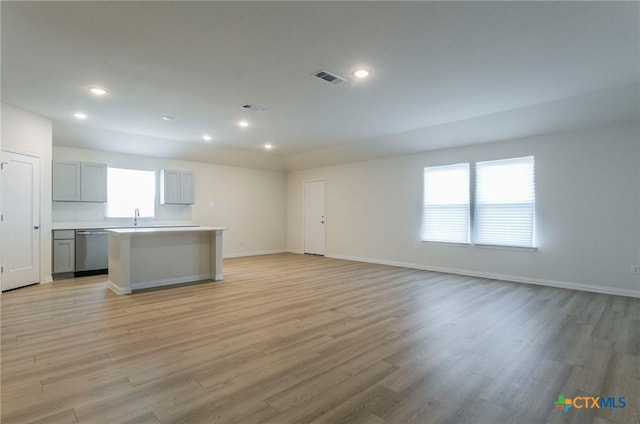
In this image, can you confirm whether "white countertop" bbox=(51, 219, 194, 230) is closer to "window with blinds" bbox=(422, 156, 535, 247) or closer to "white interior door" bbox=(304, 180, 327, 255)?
"white interior door" bbox=(304, 180, 327, 255)

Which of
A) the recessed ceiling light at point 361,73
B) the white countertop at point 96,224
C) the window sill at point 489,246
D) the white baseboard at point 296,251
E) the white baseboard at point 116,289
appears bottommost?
the white baseboard at point 296,251

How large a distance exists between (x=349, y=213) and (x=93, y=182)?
5630 mm

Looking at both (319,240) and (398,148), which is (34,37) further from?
(319,240)

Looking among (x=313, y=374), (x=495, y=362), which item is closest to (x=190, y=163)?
(x=313, y=374)

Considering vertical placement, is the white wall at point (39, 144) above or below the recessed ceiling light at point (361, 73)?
below

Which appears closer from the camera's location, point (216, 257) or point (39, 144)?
point (39, 144)

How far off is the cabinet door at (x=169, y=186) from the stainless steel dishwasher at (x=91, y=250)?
4.71ft

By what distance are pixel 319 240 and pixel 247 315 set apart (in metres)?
5.45

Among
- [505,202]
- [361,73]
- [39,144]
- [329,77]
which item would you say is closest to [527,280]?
[505,202]

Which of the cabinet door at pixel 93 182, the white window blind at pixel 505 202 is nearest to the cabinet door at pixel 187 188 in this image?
the cabinet door at pixel 93 182

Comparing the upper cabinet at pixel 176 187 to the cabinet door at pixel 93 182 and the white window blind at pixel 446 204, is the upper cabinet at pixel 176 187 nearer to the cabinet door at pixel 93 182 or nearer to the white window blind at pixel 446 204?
the cabinet door at pixel 93 182

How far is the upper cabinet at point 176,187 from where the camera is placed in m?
7.27

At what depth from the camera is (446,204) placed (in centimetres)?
653

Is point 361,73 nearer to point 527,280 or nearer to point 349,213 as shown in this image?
point 527,280
